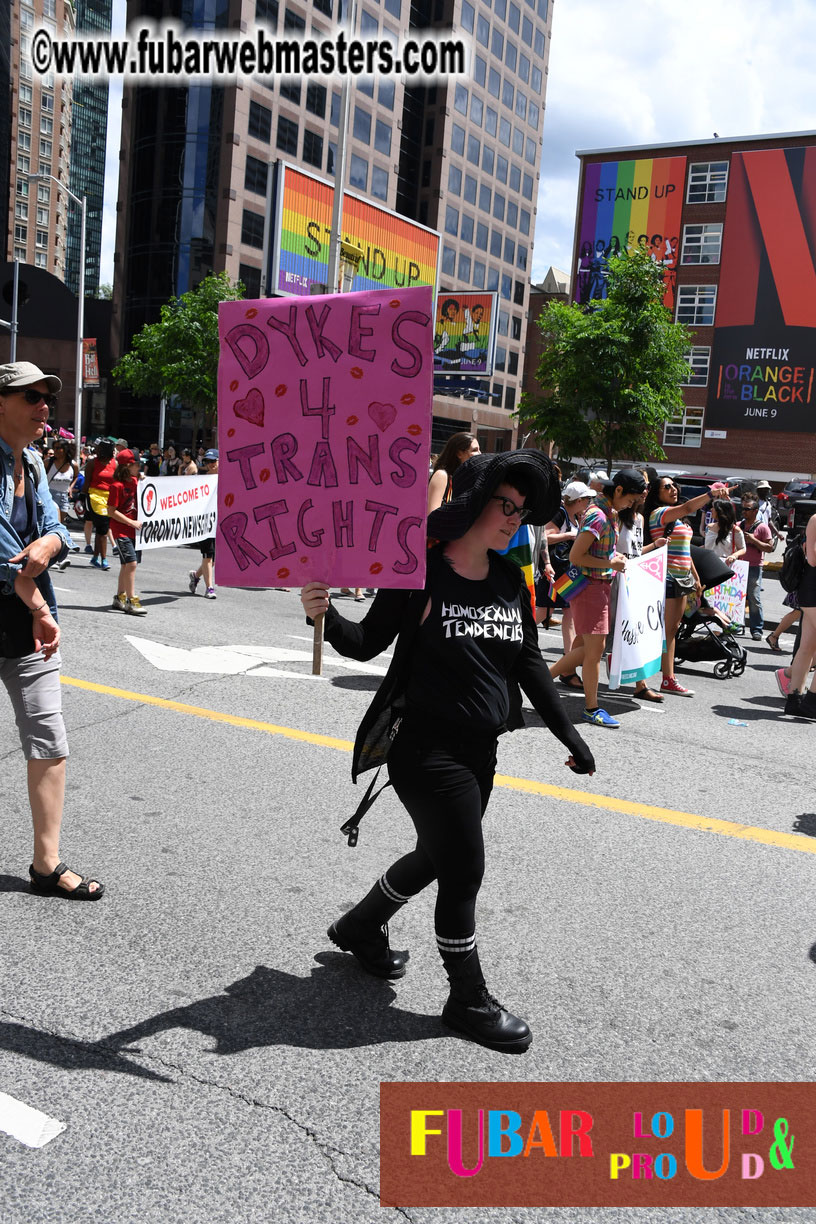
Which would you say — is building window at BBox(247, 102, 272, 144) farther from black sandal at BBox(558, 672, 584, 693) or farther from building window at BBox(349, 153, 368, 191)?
black sandal at BBox(558, 672, 584, 693)

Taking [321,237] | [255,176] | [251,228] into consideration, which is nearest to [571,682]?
[321,237]

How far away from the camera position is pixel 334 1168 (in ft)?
8.27

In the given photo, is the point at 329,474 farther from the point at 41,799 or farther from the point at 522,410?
the point at 522,410

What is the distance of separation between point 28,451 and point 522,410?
102 feet

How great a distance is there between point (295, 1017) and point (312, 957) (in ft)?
1.33

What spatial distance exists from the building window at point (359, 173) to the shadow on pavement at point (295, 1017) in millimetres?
59400

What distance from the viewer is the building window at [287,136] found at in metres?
53.1

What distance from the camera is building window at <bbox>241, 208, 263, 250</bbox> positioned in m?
51.7

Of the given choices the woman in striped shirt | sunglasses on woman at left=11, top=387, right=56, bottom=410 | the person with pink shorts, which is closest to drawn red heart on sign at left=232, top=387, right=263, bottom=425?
sunglasses on woman at left=11, top=387, right=56, bottom=410

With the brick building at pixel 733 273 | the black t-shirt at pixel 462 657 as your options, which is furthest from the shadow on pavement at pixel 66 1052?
the brick building at pixel 733 273

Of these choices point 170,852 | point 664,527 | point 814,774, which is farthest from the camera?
point 664,527

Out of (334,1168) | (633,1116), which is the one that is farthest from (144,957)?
(633,1116)

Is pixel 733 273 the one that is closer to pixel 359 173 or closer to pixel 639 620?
pixel 359 173

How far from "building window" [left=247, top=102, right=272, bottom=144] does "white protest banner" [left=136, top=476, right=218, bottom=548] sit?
44822 millimetres
